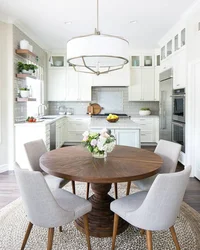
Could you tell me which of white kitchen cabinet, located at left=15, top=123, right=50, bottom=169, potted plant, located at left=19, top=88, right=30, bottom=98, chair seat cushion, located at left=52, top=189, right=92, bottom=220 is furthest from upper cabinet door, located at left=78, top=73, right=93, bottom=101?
chair seat cushion, located at left=52, top=189, right=92, bottom=220

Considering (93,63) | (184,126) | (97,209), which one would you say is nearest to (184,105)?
(184,126)

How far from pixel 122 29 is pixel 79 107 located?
309 centimetres

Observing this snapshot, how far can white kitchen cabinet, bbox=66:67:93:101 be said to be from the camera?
6922mm

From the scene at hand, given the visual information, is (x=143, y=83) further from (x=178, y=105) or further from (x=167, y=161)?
(x=167, y=161)

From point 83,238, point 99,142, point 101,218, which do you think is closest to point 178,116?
point 99,142

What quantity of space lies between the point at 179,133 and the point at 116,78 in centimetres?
298

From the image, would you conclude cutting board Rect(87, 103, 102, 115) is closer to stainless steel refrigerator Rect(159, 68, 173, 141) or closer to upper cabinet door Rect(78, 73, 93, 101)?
upper cabinet door Rect(78, 73, 93, 101)

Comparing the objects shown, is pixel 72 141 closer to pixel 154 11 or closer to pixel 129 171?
pixel 154 11

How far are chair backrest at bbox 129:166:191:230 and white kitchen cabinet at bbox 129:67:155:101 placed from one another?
5394 mm

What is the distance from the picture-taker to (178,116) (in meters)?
4.53

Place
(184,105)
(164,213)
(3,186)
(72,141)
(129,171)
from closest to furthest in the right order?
1. (164,213)
2. (129,171)
3. (3,186)
4. (184,105)
5. (72,141)

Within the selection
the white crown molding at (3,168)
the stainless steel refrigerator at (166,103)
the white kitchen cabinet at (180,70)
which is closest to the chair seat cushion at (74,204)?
the white crown molding at (3,168)

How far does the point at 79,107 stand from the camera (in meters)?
7.41

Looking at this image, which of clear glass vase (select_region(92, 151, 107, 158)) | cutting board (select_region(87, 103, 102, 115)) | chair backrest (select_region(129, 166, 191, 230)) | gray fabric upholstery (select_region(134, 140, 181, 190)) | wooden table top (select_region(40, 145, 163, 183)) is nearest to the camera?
chair backrest (select_region(129, 166, 191, 230))
